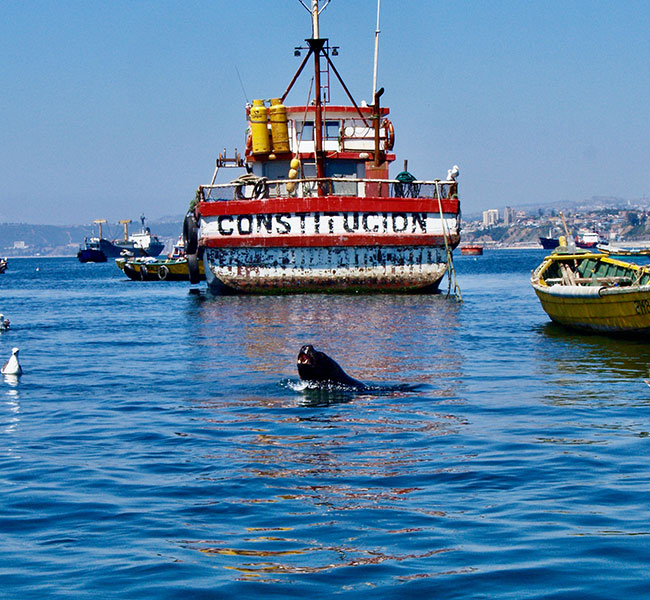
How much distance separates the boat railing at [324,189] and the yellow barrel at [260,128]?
144cm

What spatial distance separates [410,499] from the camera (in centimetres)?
738

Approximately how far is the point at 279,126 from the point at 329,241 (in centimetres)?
573

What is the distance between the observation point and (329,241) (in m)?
29.4

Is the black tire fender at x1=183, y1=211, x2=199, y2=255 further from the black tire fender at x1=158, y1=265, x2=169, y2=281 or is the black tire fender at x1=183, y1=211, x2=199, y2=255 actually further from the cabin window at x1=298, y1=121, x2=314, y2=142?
the black tire fender at x1=158, y1=265, x2=169, y2=281

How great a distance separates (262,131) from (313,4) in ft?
16.2

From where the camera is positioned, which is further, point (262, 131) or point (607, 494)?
point (262, 131)

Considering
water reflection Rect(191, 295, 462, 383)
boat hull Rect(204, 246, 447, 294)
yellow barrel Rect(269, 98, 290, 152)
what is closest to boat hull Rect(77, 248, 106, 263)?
yellow barrel Rect(269, 98, 290, 152)

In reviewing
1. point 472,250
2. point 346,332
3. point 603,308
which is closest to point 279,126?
point 346,332

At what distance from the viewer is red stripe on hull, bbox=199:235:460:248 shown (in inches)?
1157

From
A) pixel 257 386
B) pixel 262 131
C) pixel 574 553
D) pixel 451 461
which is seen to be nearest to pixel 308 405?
pixel 257 386

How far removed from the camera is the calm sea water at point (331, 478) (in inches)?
228

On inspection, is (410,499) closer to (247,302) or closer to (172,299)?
(247,302)

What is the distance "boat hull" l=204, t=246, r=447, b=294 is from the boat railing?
1.82 metres

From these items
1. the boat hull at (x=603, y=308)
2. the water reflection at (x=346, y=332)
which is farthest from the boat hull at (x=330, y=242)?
the boat hull at (x=603, y=308)
